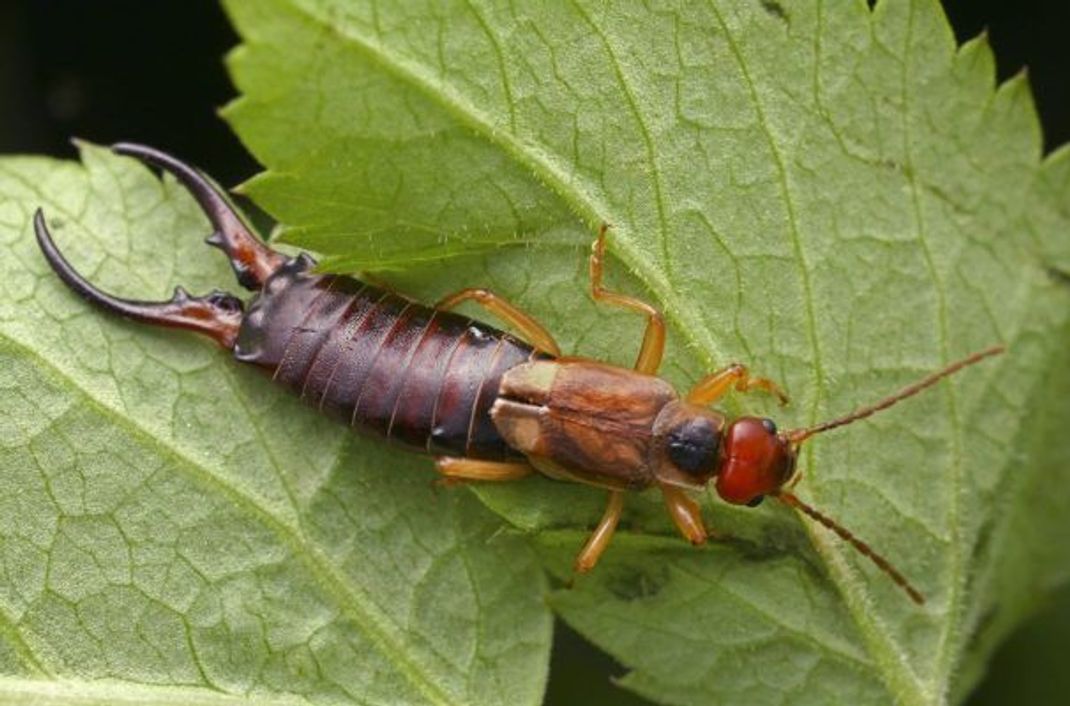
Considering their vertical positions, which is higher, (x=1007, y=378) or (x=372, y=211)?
(x=372, y=211)

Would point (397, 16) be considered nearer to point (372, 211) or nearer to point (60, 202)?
point (372, 211)

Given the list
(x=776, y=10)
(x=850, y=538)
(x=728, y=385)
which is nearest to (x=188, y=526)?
(x=728, y=385)

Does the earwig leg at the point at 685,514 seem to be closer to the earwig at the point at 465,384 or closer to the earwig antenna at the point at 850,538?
the earwig at the point at 465,384

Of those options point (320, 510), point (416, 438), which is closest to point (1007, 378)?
point (416, 438)

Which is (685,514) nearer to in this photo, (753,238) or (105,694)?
(753,238)

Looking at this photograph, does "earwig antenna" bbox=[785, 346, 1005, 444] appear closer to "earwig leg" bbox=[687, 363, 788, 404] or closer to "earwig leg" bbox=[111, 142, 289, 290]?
"earwig leg" bbox=[687, 363, 788, 404]

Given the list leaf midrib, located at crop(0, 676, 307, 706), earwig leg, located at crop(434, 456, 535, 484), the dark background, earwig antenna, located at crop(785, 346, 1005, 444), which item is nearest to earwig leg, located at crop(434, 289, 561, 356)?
earwig leg, located at crop(434, 456, 535, 484)
